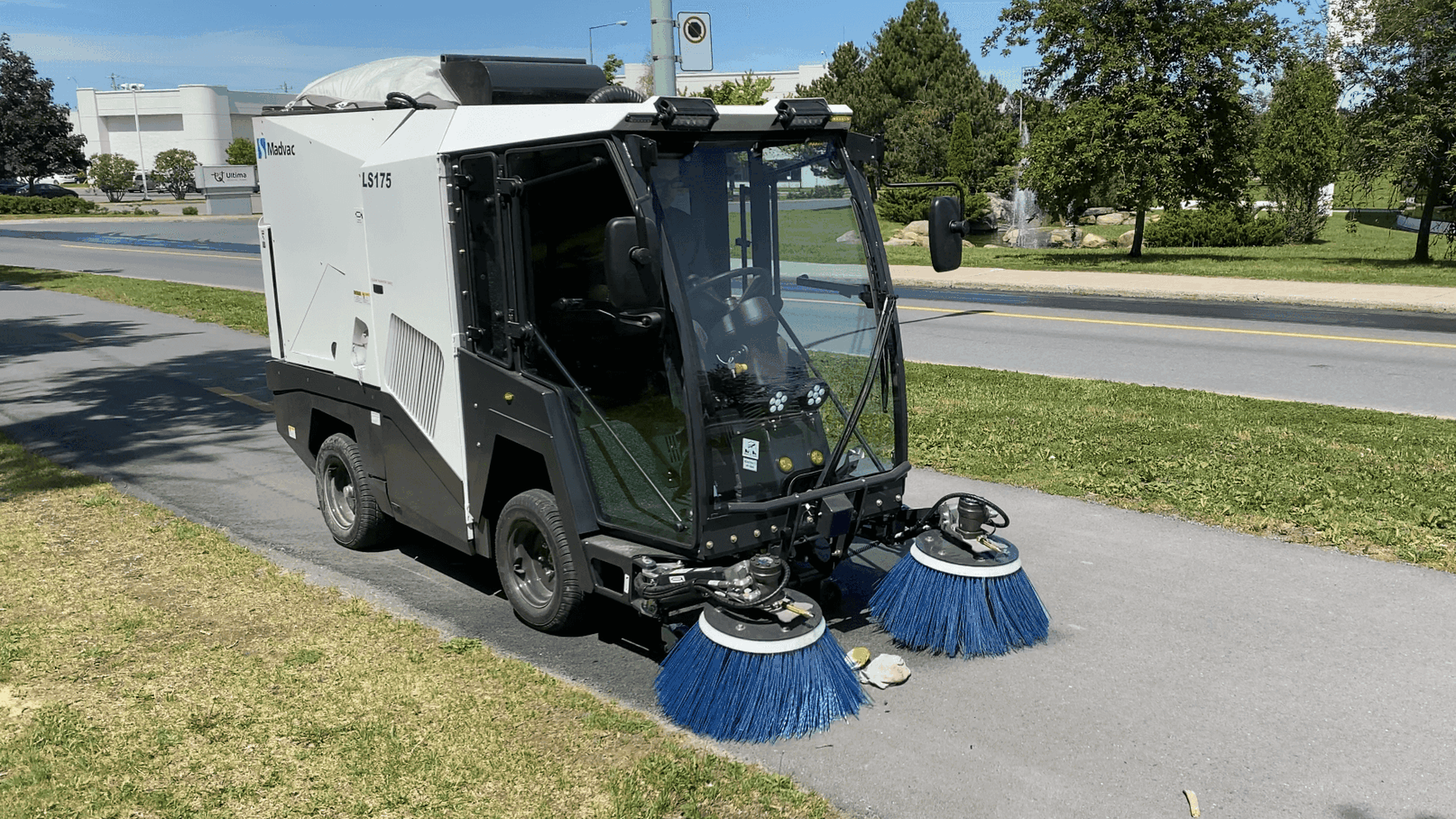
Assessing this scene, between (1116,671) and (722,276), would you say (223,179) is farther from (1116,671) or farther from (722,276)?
(1116,671)

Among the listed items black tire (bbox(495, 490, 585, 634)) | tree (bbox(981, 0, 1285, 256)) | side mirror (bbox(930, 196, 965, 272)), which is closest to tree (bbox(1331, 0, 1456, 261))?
tree (bbox(981, 0, 1285, 256))

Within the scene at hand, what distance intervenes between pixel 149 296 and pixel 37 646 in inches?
691

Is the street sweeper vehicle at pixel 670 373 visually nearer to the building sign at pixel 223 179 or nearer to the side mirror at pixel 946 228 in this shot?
the side mirror at pixel 946 228

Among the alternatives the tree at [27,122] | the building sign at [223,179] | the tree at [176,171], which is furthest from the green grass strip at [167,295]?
the tree at [176,171]

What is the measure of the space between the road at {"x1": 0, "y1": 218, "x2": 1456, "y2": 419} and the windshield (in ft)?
24.7

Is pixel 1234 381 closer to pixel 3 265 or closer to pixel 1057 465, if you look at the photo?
pixel 1057 465

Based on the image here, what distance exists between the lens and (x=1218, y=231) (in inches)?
1351

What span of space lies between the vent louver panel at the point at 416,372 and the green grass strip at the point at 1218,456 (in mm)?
4223

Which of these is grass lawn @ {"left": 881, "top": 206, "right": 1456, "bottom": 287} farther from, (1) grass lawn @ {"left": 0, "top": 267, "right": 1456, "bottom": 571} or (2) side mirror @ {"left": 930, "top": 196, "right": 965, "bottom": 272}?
(2) side mirror @ {"left": 930, "top": 196, "right": 965, "bottom": 272}

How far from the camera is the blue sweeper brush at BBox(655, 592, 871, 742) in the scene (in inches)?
175

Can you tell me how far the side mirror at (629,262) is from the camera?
437 centimetres

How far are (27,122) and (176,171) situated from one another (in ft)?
44.2

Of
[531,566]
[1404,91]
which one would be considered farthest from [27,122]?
[531,566]

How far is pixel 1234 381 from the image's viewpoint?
39.3ft
